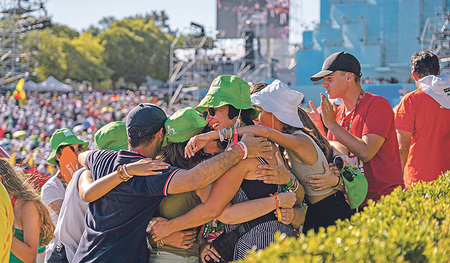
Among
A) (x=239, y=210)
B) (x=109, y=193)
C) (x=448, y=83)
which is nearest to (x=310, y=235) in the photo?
(x=239, y=210)

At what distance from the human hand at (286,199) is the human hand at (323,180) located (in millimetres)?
264

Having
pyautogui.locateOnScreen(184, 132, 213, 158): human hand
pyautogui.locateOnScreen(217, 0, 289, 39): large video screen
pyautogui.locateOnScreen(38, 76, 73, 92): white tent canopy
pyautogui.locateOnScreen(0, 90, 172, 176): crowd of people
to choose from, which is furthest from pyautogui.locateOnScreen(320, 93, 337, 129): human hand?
pyautogui.locateOnScreen(38, 76, 73, 92): white tent canopy

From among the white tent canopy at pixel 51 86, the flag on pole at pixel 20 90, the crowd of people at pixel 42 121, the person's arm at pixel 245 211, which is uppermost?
the person's arm at pixel 245 211

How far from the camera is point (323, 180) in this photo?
3.12 m

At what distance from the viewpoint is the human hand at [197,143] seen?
9.32 feet

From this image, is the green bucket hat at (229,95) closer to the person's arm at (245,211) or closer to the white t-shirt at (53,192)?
the person's arm at (245,211)

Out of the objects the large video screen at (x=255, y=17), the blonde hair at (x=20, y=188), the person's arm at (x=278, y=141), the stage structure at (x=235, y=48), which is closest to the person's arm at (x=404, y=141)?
the person's arm at (x=278, y=141)

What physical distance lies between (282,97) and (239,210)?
0.79 meters

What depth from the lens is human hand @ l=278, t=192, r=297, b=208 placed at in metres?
2.88

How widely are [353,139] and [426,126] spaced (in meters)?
1.00

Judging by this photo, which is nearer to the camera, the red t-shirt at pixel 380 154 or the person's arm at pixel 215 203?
the person's arm at pixel 215 203

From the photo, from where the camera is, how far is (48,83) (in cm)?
4875

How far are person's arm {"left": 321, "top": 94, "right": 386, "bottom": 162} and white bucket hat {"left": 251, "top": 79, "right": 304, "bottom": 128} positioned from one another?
0.48 metres

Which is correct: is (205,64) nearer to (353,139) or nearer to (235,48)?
(235,48)
